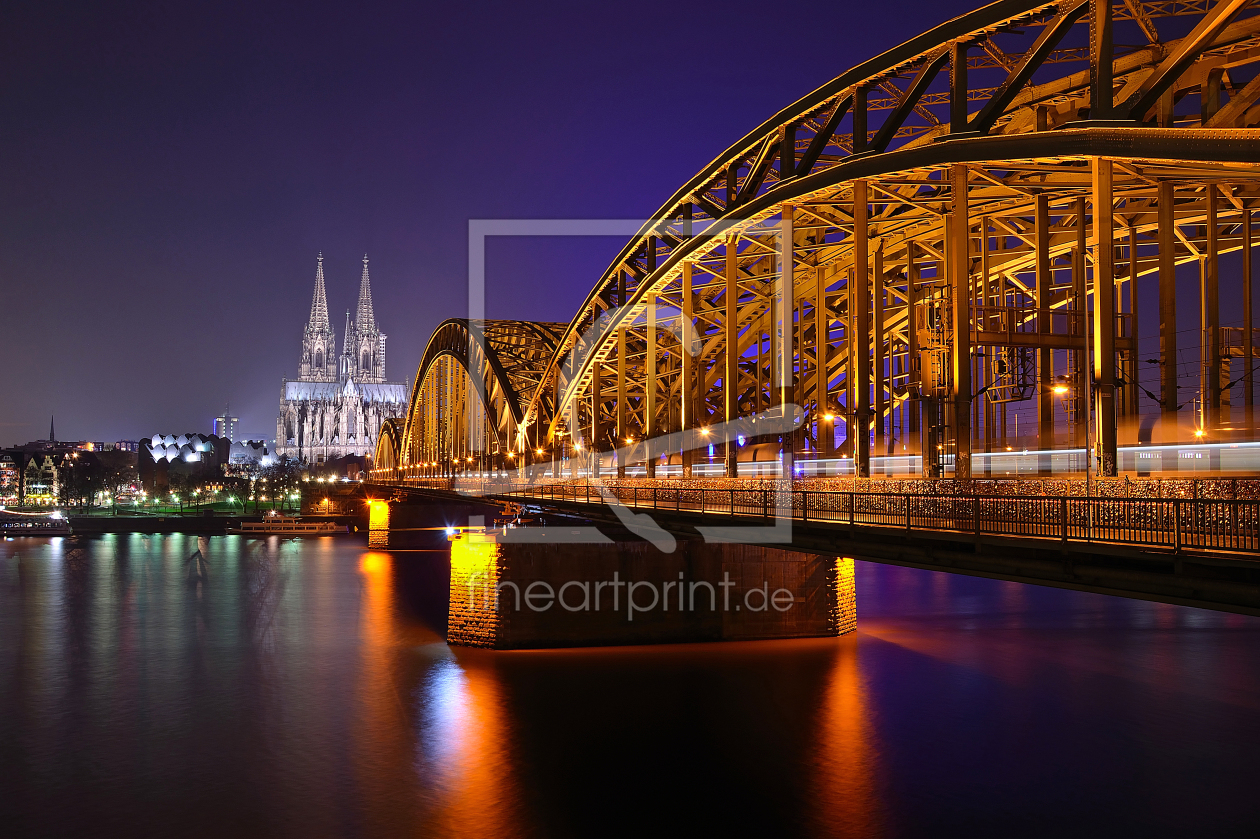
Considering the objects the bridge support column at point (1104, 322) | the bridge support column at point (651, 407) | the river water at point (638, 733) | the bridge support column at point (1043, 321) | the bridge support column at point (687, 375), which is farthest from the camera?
the bridge support column at point (651, 407)

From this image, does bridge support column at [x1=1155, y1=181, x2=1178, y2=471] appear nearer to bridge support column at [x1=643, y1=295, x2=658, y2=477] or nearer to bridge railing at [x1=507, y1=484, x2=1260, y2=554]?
bridge railing at [x1=507, y1=484, x2=1260, y2=554]

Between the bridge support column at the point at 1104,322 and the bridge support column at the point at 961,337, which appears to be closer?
the bridge support column at the point at 1104,322

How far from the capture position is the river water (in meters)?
22.0

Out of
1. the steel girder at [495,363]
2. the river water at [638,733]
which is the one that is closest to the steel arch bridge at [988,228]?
the river water at [638,733]

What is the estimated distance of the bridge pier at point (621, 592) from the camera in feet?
112

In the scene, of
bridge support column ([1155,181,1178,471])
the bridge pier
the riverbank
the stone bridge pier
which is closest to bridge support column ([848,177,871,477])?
bridge support column ([1155,181,1178,471])

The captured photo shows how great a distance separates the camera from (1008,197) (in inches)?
1258

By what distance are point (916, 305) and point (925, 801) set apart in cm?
1613

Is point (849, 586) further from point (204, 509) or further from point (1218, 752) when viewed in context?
point (204, 509)

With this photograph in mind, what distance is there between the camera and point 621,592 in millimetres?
34625

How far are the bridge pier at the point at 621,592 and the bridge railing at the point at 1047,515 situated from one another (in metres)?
9.84

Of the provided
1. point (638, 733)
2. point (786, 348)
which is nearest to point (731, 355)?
point (786, 348)

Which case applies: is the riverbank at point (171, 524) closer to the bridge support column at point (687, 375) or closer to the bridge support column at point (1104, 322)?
the bridge support column at point (687, 375)

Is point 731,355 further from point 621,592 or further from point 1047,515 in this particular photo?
point 1047,515
